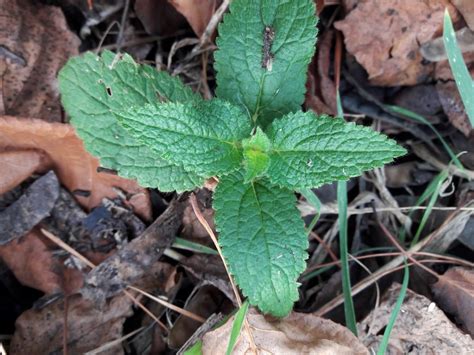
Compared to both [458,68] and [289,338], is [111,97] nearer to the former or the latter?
[289,338]

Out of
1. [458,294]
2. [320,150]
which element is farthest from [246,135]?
[458,294]

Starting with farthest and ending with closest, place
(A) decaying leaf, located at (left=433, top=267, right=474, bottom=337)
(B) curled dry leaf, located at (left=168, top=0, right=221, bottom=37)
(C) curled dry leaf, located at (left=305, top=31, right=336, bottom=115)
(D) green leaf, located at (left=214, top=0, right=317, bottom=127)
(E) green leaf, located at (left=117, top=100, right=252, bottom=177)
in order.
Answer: (C) curled dry leaf, located at (left=305, top=31, right=336, bottom=115), (B) curled dry leaf, located at (left=168, top=0, right=221, bottom=37), (A) decaying leaf, located at (left=433, top=267, right=474, bottom=337), (D) green leaf, located at (left=214, top=0, right=317, bottom=127), (E) green leaf, located at (left=117, top=100, right=252, bottom=177)

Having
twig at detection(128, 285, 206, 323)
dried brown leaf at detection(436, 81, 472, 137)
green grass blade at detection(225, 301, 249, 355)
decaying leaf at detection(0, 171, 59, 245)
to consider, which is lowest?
twig at detection(128, 285, 206, 323)

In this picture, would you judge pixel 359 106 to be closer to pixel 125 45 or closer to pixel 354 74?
pixel 354 74

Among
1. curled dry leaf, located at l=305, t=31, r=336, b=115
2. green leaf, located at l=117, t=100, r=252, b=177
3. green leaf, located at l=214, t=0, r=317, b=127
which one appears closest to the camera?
green leaf, located at l=117, t=100, r=252, b=177

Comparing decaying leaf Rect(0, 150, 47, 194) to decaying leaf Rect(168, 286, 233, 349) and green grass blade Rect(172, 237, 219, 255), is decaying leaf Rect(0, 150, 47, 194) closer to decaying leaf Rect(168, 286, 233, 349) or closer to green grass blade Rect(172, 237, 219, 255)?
green grass blade Rect(172, 237, 219, 255)

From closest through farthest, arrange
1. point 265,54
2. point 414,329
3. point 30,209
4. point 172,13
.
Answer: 1. point 265,54
2. point 414,329
3. point 30,209
4. point 172,13

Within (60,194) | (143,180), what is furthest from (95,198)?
(143,180)

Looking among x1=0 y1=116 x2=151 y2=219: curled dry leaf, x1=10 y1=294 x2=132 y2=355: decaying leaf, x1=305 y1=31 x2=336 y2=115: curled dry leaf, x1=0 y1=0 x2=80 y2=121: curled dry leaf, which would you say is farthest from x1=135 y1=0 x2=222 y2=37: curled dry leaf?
x1=10 y1=294 x2=132 y2=355: decaying leaf
